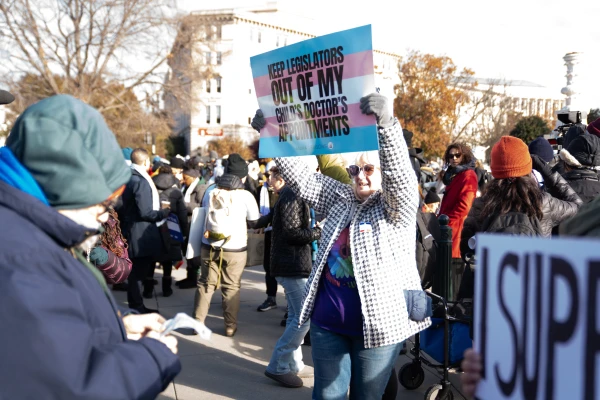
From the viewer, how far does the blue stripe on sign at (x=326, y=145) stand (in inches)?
116

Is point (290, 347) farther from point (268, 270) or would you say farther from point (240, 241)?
point (268, 270)

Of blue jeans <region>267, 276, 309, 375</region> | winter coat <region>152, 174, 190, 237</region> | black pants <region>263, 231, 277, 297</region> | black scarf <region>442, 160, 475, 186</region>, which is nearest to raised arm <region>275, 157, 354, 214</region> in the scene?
blue jeans <region>267, 276, 309, 375</region>

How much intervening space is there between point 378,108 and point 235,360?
12.2ft

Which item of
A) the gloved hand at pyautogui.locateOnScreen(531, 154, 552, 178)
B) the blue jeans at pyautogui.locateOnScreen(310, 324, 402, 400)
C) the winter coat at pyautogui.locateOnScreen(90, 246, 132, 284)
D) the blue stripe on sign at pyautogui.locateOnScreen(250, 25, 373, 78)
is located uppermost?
the blue stripe on sign at pyautogui.locateOnScreen(250, 25, 373, 78)

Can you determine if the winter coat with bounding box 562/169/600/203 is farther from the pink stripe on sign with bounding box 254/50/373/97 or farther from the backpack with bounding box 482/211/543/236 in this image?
the pink stripe on sign with bounding box 254/50/373/97

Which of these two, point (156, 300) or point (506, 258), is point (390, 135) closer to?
point (506, 258)

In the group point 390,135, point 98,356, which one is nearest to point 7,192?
point 98,356

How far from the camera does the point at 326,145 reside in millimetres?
3293

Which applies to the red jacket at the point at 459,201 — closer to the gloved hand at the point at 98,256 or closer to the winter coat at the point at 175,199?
the gloved hand at the point at 98,256

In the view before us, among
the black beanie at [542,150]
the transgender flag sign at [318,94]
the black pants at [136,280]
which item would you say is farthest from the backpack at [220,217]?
the black beanie at [542,150]

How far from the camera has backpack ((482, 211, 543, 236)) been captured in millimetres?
3383

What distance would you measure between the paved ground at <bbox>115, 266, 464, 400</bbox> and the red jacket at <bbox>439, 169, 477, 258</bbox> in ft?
4.24

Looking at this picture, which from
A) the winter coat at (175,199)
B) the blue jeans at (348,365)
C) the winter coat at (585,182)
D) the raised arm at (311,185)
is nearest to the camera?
the blue jeans at (348,365)

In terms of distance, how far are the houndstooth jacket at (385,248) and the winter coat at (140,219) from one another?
13.9 ft
